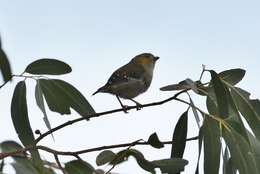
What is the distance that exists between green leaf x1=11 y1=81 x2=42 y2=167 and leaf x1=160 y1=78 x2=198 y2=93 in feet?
1.49

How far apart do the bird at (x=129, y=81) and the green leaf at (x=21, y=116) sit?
0.82 m

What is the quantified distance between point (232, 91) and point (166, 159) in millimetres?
414

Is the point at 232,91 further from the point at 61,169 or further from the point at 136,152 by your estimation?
the point at 61,169

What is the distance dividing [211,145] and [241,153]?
0.35ft

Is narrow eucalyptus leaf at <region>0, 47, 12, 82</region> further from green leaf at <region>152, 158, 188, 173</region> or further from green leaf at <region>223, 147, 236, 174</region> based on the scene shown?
green leaf at <region>223, 147, 236, 174</region>

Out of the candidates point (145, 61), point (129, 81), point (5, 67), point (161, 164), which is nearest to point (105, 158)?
point (161, 164)

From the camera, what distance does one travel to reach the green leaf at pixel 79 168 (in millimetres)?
2031

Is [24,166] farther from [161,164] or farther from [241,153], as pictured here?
[241,153]

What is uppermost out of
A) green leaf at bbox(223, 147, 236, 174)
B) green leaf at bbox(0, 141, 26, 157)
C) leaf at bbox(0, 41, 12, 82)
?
leaf at bbox(0, 41, 12, 82)

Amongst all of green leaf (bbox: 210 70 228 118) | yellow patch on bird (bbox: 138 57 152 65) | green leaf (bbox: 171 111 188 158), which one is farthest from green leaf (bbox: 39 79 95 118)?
yellow patch on bird (bbox: 138 57 152 65)

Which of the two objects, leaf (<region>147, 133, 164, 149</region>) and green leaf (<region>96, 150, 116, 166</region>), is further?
green leaf (<region>96, 150, 116, 166</region>)

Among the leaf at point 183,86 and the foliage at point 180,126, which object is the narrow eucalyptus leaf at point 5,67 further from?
the leaf at point 183,86

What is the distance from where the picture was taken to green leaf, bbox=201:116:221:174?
211 centimetres

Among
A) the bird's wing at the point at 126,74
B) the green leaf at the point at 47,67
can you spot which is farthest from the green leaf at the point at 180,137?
the bird's wing at the point at 126,74
